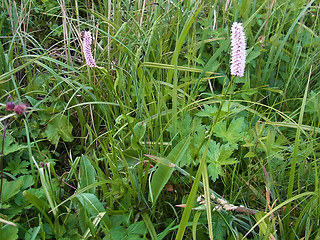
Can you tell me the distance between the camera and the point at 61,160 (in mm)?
1477

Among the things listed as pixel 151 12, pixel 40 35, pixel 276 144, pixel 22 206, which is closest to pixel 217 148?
pixel 276 144

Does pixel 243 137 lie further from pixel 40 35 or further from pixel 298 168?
pixel 40 35

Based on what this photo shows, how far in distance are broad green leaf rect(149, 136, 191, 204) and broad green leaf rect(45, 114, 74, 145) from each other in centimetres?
57

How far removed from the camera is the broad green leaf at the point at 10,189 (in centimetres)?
106

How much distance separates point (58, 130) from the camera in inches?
57.6

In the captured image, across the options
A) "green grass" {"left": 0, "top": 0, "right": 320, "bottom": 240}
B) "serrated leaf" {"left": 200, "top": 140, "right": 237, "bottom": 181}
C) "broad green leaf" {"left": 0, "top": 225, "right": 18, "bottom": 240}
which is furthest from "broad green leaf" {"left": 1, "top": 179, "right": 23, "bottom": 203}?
"serrated leaf" {"left": 200, "top": 140, "right": 237, "bottom": 181}

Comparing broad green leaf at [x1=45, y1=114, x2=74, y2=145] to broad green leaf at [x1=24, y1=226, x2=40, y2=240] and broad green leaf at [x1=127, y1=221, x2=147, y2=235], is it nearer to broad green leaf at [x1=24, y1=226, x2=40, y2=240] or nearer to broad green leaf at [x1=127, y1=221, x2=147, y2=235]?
broad green leaf at [x1=24, y1=226, x2=40, y2=240]

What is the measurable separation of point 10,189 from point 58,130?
428mm

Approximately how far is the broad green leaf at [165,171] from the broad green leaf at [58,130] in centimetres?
57

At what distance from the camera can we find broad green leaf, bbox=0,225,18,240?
0.95 metres

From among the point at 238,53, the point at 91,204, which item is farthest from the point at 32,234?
the point at 238,53

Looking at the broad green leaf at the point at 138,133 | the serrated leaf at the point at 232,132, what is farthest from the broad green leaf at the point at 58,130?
the serrated leaf at the point at 232,132

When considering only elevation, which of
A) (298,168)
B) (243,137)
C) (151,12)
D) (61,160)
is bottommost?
(61,160)

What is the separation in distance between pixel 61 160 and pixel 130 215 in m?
0.56
